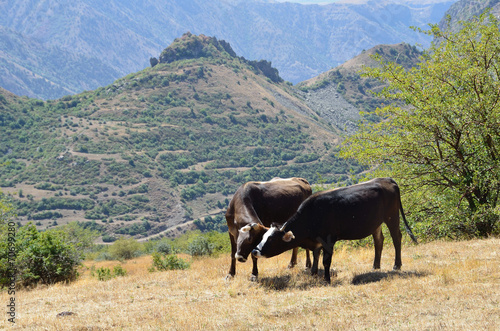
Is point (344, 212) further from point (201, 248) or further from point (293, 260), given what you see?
point (201, 248)

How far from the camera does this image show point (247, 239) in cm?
1164

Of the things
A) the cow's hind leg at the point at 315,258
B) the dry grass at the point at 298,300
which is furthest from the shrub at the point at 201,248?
the cow's hind leg at the point at 315,258

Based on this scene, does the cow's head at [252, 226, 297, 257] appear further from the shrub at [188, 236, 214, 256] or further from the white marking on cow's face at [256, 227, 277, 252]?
the shrub at [188, 236, 214, 256]

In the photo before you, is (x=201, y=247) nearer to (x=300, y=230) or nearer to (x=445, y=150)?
(x=445, y=150)

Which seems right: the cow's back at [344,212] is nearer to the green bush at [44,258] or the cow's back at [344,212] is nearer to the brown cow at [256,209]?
the brown cow at [256,209]

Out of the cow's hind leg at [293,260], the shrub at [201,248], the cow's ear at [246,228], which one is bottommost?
the shrub at [201,248]

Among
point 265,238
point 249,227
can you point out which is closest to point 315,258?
point 265,238

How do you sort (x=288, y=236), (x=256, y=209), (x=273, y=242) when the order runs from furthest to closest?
1. (x=256, y=209)
2. (x=273, y=242)
3. (x=288, y=236)

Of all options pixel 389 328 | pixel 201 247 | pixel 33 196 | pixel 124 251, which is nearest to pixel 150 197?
pixel 33 196

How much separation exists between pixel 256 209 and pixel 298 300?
13.1 ft

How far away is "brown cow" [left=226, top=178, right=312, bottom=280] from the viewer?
11711mm

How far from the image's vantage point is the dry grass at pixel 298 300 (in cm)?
848

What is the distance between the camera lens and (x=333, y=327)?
816cm

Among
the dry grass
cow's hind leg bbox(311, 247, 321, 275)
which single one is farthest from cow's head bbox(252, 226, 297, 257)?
the dry grass
